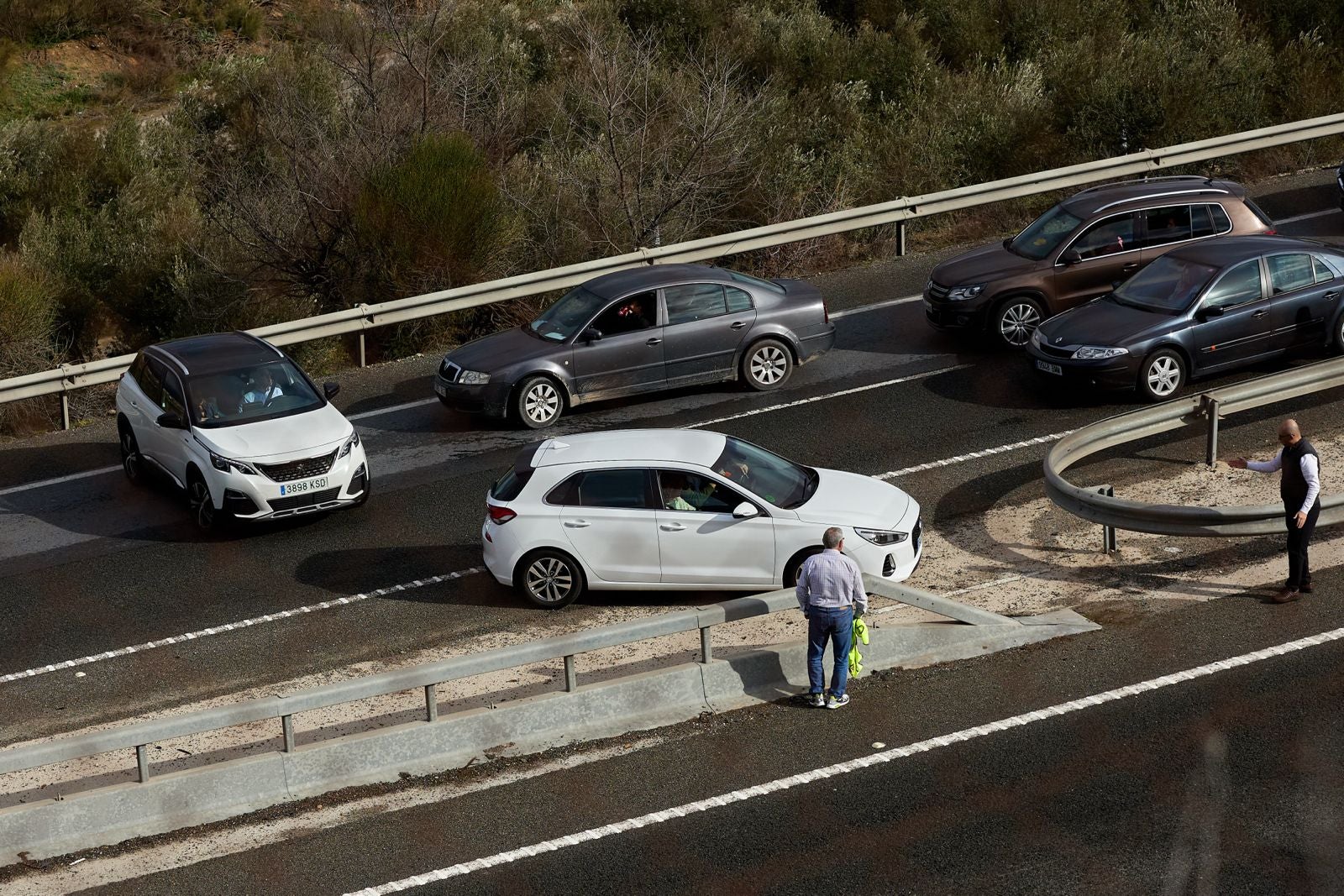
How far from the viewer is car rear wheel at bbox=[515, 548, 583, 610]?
520 inches

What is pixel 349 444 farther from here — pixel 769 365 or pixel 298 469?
pixel 769 365

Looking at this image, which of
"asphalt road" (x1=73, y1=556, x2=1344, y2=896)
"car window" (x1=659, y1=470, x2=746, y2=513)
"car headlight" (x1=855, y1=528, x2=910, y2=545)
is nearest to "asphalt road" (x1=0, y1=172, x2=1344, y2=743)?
"car window" (x1=659, y1=470, x2=746, y2=513)

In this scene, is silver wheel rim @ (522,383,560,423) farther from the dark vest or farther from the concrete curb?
the dark vest

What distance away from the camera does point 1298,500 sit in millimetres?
12227

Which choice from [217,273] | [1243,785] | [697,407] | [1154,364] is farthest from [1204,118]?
[1243,785]

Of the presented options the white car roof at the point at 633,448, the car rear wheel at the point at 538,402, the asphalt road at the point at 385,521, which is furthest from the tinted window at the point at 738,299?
the white car roof at the point at 633,448

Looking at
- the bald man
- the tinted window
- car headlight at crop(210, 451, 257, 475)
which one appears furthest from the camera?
the tinted window

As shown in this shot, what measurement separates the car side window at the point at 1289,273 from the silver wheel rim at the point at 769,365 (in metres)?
5.38

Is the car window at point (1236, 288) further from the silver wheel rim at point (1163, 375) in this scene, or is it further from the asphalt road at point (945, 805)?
the asphalt road at point (945, 805)

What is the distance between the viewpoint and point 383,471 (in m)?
16.6

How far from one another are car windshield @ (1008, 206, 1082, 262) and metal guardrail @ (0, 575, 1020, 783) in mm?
8023

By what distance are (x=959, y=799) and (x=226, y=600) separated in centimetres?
705

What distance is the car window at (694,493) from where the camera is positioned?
42.7 ft

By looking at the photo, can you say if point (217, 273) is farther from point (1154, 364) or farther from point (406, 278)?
point (1154, 364)
